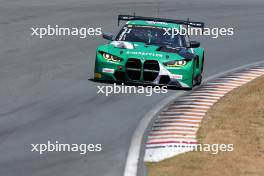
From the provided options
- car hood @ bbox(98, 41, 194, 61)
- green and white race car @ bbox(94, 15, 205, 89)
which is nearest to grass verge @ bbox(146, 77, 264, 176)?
green and white race car @ bbox(94, 15, 205, 89)

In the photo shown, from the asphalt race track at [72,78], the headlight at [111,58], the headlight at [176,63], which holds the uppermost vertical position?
the headlight at [111,58]

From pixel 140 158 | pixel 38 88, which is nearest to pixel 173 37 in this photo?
pixel 38 88

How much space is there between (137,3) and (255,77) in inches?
510

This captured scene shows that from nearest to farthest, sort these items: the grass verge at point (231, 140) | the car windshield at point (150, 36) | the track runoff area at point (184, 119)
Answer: the grass verge at point (231, 140), the track runoff area at point (184, 119), the car windshield at point (150, 36)

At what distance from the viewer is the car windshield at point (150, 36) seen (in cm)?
1933

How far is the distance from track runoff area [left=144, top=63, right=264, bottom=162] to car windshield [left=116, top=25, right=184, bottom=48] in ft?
3.89

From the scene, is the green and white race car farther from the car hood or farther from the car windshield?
the car windshield

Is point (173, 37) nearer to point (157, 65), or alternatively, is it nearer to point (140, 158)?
point (157, 65)

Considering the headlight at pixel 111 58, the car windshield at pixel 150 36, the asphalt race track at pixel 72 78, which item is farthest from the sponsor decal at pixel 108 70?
the car windshield at pixel 150 36

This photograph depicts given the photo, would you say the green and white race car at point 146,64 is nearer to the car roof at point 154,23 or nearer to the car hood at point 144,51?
the car hood at point 144,51

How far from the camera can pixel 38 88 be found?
17859 mm

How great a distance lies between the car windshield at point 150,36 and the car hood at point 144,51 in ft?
1.45

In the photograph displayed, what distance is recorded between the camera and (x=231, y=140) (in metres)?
14.5

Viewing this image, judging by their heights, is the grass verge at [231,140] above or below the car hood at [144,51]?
below
